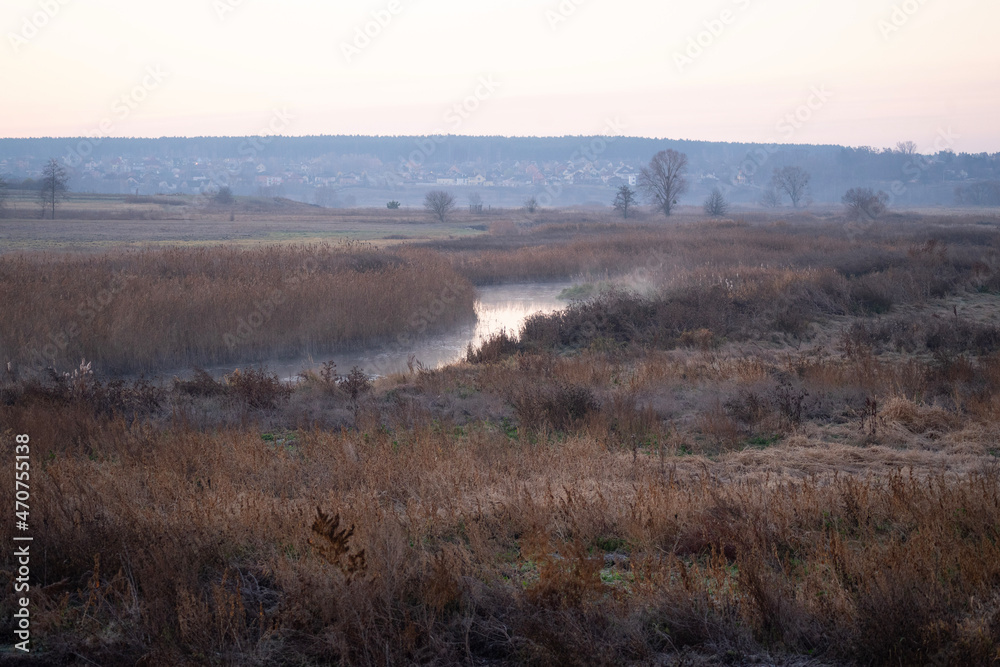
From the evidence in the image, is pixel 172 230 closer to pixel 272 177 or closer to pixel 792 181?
pixel 792 181

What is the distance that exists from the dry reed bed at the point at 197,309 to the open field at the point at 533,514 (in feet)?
7.68

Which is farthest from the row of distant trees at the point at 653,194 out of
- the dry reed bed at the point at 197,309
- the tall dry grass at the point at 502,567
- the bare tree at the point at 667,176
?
the tall dry grass at the point at 502,567

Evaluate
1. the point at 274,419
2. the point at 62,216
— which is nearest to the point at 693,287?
the point at 274,419

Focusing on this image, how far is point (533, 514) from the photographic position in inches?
219

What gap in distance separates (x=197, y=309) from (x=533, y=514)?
1449 cm

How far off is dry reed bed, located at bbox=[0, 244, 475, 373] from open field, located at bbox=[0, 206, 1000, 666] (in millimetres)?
2340

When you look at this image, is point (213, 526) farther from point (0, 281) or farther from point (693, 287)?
point (693, 287)

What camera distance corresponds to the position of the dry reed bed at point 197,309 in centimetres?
1554

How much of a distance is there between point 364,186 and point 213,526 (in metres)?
189

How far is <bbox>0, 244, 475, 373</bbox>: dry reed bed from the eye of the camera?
612 inches

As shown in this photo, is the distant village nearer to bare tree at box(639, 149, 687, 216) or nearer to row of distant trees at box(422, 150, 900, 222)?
row of distant trees at box(422, 150, 900, 222)

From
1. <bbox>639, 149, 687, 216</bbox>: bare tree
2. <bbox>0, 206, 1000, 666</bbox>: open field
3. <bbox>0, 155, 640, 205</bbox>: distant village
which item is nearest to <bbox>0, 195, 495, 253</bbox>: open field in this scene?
<bbox>639, 149, 687, 216</bbox>: bare tree

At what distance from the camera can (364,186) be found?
18650 centimetres

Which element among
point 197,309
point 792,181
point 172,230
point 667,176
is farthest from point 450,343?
point 792,181
